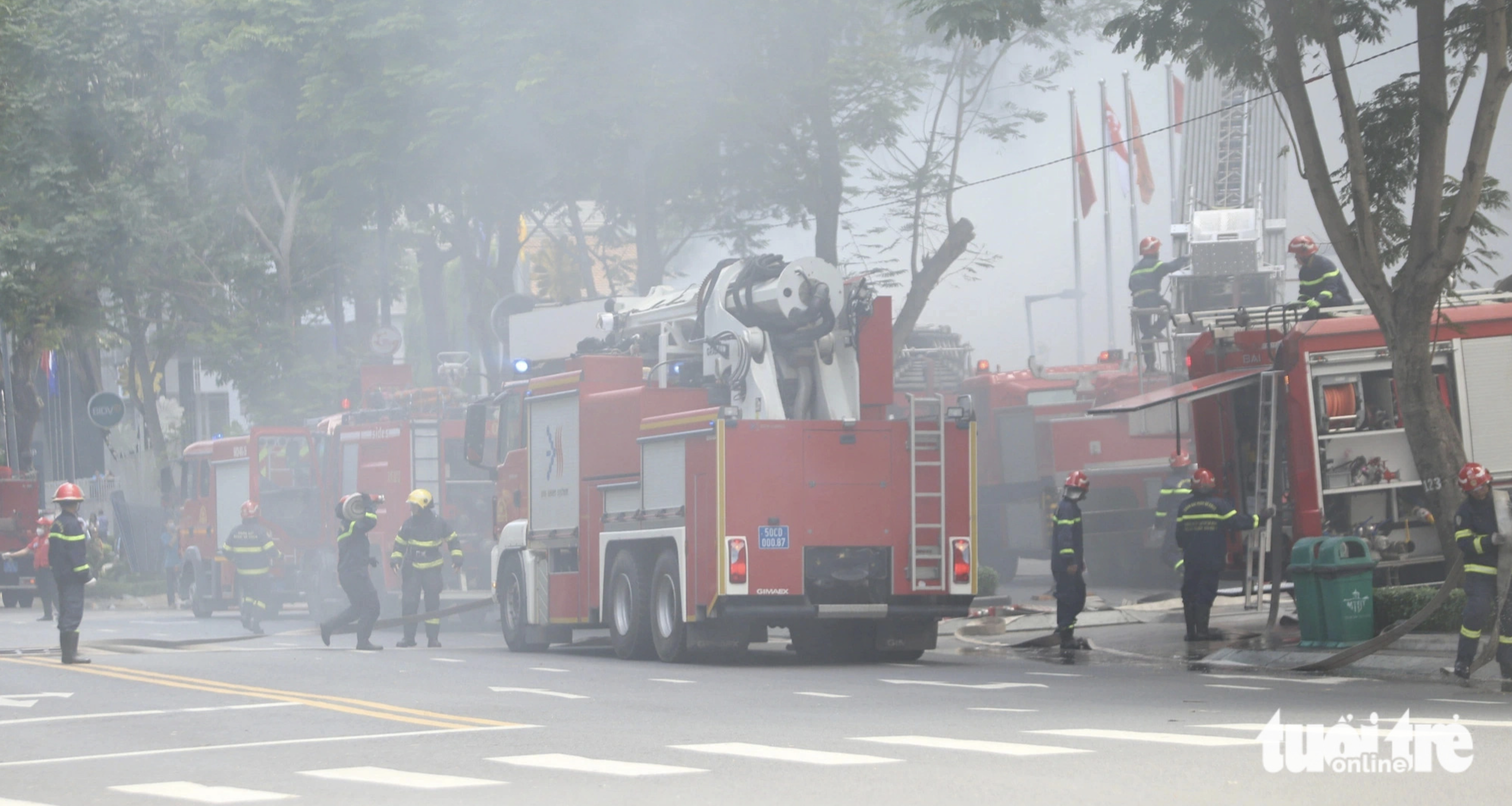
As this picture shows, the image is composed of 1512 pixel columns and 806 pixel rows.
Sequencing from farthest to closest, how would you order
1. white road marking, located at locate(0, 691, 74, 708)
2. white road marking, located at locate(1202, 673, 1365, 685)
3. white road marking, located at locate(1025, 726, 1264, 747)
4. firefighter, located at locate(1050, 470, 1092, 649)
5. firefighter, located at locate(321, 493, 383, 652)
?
1. firefighter, located at locate(321, 493, 383, 652)
2. firefighter, located at locate(1050, 470, 1092, 649)
3. white road marking, located at locate(1202, 673, 1365, 685)
4. white road marking, located at locate(0, 691, 74, 708)
5. white road marking, located at locate(1025, 726, 1264, 747)

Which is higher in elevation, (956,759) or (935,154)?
(935,154)

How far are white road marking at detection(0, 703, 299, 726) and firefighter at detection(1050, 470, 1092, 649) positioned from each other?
7677 mm

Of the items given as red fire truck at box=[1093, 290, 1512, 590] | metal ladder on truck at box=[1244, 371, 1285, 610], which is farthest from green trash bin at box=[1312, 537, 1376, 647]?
metal ladder on truck at box=[1244, 371, 1285, 610]

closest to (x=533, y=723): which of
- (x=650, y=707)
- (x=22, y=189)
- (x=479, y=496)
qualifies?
(x=650, y=707)

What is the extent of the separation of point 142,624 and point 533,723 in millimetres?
18135

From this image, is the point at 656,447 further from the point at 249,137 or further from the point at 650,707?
the point at 249,137

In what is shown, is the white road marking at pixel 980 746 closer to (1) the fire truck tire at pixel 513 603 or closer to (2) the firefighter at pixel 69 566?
(1) the fire truck tire at pixel 513 603

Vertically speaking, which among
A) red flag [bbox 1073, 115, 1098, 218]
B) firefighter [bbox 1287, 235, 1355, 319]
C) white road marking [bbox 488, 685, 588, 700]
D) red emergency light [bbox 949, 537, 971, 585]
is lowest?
white road marking [bbox 488, 685, 588, 700]

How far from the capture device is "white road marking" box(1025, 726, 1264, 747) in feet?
29.7

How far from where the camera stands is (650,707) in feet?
39.3

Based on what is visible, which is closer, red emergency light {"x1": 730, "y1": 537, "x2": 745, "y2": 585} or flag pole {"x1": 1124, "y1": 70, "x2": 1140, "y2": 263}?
red emergency light {"x1": 730, "y1": 537, "x2": 745, "y2": 585}

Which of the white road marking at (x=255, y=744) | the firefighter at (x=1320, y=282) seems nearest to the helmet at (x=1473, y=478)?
the firefighter at (x=1320, y=282)

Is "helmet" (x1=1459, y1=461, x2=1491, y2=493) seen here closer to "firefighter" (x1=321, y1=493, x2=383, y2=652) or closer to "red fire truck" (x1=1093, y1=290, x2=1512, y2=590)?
"red fire truck" (x1=1093, y1=290, x2=1512, y2=590)

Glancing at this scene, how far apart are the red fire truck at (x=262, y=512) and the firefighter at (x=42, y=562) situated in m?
2.21
